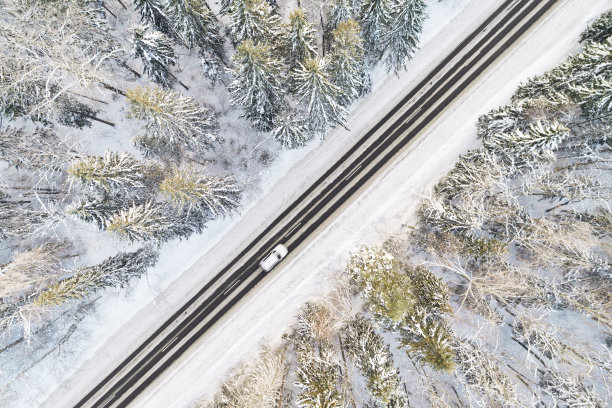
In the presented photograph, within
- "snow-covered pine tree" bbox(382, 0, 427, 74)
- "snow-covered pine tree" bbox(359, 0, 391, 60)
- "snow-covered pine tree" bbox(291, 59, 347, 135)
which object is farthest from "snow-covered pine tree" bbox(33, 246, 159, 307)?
"snow-covered pine tree" bbox(382, 0, 427, 74)

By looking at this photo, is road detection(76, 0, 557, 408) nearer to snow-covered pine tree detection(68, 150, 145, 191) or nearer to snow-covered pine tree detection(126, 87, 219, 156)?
snow-covered pine tree detection(126, 87, 219, 156)

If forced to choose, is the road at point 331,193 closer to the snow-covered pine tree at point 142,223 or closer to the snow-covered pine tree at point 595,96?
the snow-covered pine tree at point 142,223

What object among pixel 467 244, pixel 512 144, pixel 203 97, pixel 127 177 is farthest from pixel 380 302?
pixel 203 97

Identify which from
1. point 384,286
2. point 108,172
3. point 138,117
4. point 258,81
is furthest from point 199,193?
point 384,286

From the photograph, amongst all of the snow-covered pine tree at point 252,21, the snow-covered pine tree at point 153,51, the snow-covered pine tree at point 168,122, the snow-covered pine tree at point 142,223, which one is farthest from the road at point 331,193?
the snow-covered pine tree at point 153,51

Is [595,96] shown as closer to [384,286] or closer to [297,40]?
[384,286]

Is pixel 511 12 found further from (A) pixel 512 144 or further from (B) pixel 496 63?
(A) pixel 512 144

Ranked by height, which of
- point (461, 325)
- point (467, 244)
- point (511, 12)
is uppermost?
point (511, 12)
